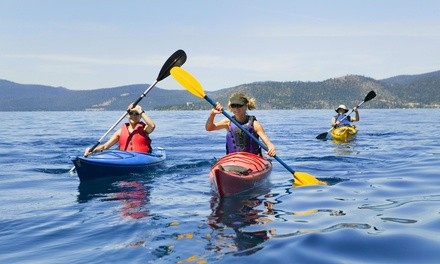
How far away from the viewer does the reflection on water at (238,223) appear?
4719 mm

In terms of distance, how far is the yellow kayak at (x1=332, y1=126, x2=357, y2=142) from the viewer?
18938mm

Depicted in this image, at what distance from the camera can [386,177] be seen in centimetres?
959

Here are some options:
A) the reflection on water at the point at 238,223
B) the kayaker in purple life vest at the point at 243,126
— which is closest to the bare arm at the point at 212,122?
the kayaker in purple life vest at the point at 243,126

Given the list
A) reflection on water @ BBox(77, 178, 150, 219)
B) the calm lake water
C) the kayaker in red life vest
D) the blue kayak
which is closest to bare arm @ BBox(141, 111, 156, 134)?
the kayaker in red life vest

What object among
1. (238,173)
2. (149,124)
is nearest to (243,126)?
(238,173)

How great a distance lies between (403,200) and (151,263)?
442 centimetres

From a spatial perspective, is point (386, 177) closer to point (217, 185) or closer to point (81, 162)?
point (217, 185)

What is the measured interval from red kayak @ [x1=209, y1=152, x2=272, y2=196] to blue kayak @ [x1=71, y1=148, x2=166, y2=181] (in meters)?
2.74

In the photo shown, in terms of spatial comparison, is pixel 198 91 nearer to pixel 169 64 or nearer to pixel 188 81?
pixel 188 81

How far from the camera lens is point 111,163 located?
9719 mm

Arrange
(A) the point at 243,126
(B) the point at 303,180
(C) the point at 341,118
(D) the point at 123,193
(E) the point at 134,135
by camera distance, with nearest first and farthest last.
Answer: (D) the point at 123,193 < (A) the point at 243,126 < (B) the point at 303,180 < (E) the point at 134,135 < (C) the point at 341,118

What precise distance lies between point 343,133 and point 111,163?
468 inches

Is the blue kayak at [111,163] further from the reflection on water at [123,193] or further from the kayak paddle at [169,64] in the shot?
the kayak paddle at [169,64]

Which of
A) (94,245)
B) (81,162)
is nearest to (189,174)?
(81,162)
